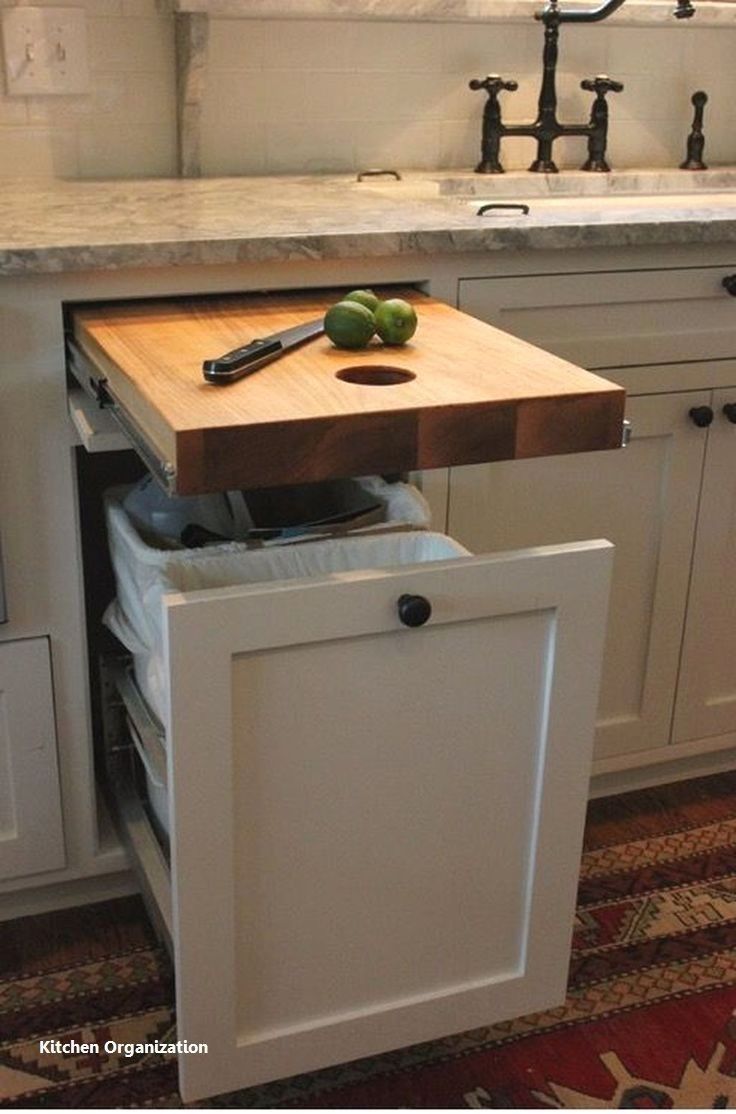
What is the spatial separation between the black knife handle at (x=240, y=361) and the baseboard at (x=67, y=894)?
0.82 meters

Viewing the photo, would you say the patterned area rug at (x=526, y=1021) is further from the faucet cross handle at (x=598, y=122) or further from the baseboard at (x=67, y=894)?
the faucet cross handle at (x=598, y=122)

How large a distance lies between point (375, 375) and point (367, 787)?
389 millimetres

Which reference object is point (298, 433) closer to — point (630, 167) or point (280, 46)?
point (280, 46)

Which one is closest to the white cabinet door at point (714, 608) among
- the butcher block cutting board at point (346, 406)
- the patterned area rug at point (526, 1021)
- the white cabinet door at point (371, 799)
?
the patterned area rug at point (526, 1021)

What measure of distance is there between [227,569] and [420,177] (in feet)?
3.54

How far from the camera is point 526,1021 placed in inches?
60.8

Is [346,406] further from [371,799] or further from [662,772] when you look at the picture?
[662,772]

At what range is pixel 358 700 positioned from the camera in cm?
115

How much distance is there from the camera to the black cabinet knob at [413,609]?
3.64 ft

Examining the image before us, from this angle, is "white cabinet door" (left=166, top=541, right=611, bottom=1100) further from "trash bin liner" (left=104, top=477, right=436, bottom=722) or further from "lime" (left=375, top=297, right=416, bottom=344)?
"lime" (left=375, top=297, right=416, bottom=344)

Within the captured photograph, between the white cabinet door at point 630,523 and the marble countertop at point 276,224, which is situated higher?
the marble countertop at point 276,224

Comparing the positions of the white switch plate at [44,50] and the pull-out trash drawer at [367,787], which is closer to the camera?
the pull-out trash drawer at [367,787]

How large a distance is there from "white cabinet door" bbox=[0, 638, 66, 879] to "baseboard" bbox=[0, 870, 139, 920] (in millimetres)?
57

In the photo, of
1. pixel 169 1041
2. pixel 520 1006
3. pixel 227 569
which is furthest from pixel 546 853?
pixel 169 1041
